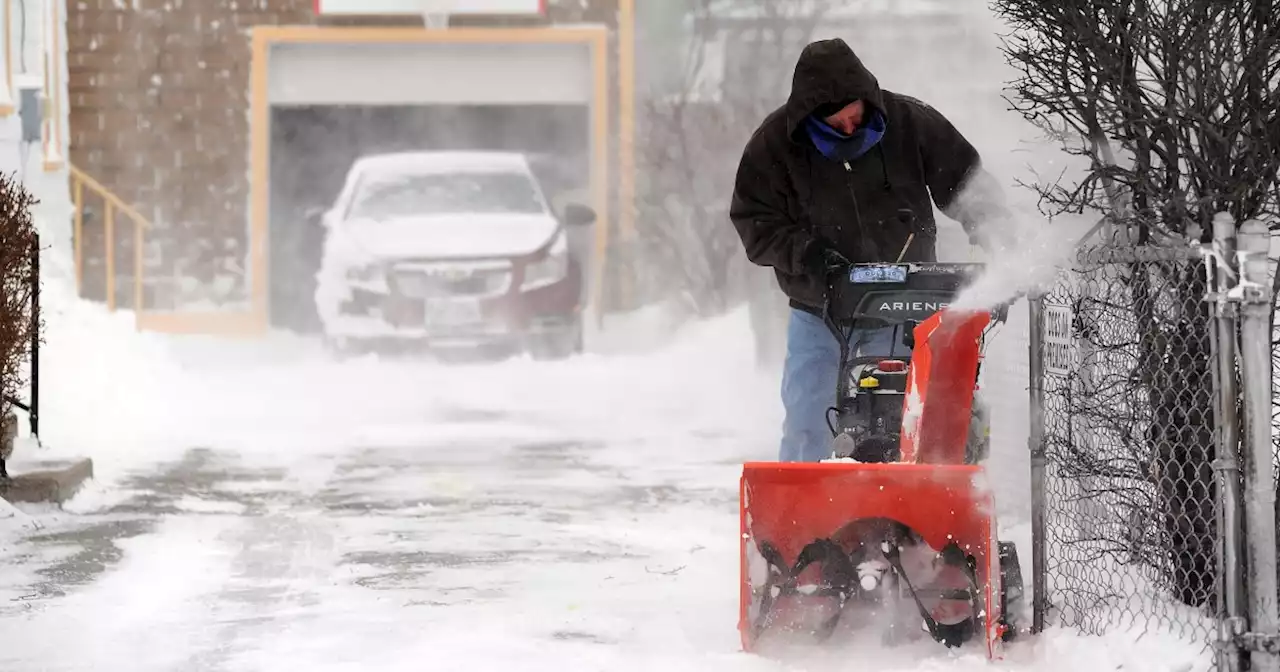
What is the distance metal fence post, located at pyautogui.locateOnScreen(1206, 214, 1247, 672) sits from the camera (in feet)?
14.8

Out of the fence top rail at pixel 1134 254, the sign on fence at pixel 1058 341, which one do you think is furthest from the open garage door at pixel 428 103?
the fence top rail at pixel 1134 254

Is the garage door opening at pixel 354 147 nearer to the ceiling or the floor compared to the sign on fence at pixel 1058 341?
nearer to the ceiling

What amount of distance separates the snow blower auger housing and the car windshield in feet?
44.1

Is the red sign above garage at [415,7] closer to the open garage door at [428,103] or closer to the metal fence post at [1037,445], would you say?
the open garage door at [428,103]

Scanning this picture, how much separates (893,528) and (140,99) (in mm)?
17860

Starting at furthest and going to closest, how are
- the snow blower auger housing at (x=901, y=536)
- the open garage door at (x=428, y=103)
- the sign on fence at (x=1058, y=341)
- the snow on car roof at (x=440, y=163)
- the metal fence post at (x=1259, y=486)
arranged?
the open garage door at (x=428, y=103), the snow on car roof at (x=440, y=163), the sign on fence at (x=1058, y=341), the snow blower auger housing at (x=901, y=536), the metal fence post at (x=1259, y=486)

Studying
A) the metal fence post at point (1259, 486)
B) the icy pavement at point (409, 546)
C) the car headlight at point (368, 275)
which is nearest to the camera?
the metal fence post at point (1259, 486)

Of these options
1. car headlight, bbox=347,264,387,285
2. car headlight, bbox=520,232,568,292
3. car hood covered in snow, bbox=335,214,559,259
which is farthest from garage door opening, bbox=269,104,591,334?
car headlight, bbox=347,264,387,285

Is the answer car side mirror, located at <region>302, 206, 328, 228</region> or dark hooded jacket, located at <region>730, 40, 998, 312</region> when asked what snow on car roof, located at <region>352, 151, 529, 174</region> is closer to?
car side mirror, located at <region>302, 206, 328, 228</region>

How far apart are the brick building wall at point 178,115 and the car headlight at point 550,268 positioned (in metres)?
3.49

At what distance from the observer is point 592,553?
24.7 ft

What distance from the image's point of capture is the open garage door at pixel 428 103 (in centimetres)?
2142

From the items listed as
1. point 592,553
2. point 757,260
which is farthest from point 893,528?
point 592,553

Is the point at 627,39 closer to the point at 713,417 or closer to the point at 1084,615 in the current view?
the point at 713,417
